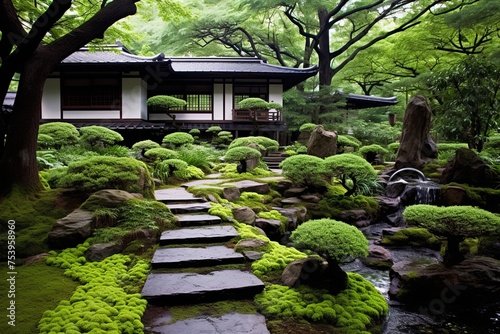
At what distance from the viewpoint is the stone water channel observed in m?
3.16

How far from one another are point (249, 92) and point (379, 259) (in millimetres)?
16677

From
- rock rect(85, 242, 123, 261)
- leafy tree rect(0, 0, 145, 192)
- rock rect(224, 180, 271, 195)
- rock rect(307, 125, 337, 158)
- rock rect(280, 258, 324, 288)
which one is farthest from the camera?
rock rect(307, 125, 337, 158)

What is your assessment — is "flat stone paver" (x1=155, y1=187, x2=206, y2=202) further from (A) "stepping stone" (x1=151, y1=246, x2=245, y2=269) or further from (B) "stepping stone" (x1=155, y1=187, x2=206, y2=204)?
(A) "stepping stone" (x1=151, y1=246, x2=245, y2=269)

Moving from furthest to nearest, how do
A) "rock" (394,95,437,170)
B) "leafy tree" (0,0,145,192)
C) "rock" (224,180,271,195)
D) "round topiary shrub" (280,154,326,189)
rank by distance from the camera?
"rock" (394,95,437,170)
"rock" (224,180,271,195)
"round topiary shrub" (280,154,326,189)
"leafy tree" (0,0,145,192)

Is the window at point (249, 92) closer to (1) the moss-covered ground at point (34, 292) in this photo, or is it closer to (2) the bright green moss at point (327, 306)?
(1) the moss-covered ground at point (34, 292)

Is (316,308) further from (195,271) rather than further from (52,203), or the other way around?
(52,203)

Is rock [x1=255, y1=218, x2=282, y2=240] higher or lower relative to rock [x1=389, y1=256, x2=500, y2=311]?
higher

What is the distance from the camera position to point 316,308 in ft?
11.7

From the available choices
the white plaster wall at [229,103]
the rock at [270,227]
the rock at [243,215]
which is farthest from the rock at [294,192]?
the white plaster wall at [229,103]

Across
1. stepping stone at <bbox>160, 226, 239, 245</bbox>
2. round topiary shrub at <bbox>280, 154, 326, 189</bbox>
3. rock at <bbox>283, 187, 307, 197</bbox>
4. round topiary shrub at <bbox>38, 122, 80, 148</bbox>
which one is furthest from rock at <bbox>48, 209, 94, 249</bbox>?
round topiary shrub at <bbox>38, 122, 80, 148</bbox>

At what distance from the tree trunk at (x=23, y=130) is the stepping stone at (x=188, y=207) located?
8.51ft

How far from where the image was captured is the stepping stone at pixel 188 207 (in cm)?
650

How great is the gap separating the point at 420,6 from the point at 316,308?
22.8 m

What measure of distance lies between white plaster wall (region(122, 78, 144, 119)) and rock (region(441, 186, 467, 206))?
1612 centimetres
